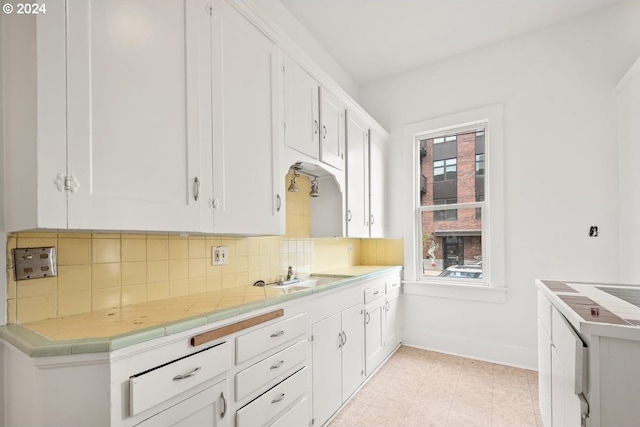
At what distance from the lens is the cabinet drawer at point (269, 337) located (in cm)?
137

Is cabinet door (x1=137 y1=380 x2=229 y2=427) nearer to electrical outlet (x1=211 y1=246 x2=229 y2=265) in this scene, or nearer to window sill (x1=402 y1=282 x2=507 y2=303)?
electrical outlet (x1=211 y1=246 x2=229 y2=265)

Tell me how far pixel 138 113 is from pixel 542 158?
10.6 ft

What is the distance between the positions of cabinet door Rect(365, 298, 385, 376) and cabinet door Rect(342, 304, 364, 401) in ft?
0.35

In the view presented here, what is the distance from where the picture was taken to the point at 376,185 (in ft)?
11.2

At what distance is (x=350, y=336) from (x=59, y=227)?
6.34ft

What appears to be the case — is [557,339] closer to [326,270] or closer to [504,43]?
[326,270]

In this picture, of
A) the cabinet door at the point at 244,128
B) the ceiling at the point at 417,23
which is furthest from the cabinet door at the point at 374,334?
the ceiling at the point at 417,23

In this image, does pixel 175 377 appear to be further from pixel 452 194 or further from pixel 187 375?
pixel 452 194

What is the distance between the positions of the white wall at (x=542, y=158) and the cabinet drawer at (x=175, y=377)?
8.93 feet

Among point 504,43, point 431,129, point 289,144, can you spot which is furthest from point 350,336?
point 504,43

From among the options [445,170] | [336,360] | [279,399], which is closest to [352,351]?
[336,360]

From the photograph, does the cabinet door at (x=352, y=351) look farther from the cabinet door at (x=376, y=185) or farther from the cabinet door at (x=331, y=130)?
the cabinet door at (x=331, y=130)

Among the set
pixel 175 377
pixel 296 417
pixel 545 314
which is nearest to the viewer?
pixel 175 377

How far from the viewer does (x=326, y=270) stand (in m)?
3.11
